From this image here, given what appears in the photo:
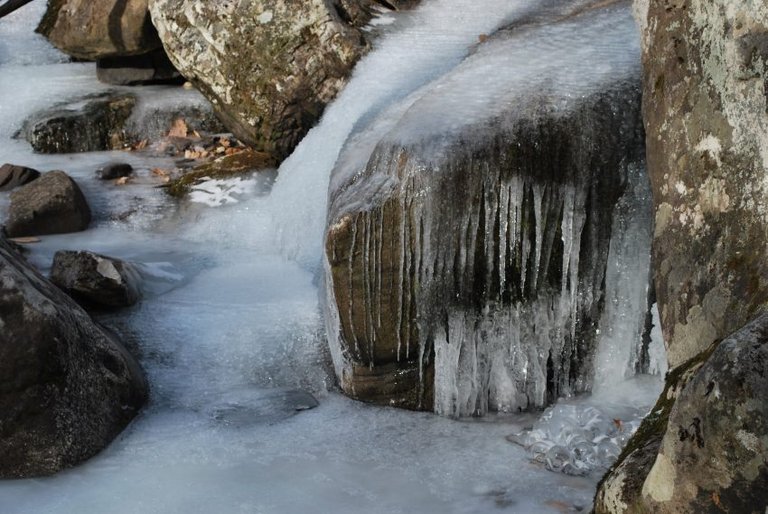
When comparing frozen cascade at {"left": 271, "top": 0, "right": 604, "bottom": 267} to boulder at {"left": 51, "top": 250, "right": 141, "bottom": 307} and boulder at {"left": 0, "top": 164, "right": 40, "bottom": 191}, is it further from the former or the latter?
boulder at {"left": 0, "top": 164, "right": 40, "bottom": 191}

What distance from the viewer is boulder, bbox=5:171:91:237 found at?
6496 millimetres

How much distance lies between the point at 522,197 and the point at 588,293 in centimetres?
55

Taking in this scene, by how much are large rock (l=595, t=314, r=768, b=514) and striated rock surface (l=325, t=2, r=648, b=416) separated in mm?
2051

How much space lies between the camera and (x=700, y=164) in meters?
3.47

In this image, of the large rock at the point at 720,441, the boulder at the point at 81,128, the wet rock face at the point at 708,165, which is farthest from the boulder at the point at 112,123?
the large rock at the point at 720,441

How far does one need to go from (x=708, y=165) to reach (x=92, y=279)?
312 cm

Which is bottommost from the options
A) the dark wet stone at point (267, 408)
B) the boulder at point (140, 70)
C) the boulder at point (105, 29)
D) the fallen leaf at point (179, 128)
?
the dark wet stone at point (267, 408)

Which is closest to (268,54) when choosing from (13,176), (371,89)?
(371,89)

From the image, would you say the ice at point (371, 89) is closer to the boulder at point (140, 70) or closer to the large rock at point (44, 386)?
the large rock at point (44, 386)

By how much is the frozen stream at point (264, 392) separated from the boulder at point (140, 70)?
124cm

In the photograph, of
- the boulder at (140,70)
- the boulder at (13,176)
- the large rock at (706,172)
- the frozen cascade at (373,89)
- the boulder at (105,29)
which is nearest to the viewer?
the large rock at (706,172)

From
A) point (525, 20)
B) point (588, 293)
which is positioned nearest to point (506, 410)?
point (588, 293)

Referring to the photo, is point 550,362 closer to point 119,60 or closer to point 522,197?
point 522,197

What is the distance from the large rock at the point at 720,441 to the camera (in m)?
2.22
